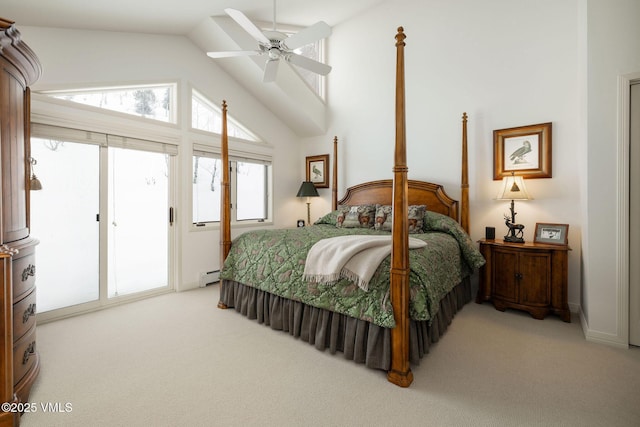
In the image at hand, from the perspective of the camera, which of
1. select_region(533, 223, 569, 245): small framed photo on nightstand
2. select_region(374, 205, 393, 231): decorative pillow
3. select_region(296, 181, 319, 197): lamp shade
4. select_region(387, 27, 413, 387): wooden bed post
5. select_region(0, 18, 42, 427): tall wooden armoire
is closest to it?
select_region(0, 18, 42, 427): tall wooden armoire

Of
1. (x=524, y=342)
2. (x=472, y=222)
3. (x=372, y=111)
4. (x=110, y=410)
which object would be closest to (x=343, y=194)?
(x=372, y=111)

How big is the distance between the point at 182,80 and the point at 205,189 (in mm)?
1426

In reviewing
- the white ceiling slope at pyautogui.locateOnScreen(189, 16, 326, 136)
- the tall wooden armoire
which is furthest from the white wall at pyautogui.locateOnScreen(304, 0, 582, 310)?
the tall wooden armoire

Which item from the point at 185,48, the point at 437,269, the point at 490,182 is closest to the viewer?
the point at 437,269

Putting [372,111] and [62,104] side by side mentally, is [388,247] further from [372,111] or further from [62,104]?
[62,104]

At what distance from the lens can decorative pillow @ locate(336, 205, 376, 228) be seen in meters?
3.80

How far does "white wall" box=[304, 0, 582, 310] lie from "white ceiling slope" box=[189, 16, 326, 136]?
17.5 inches

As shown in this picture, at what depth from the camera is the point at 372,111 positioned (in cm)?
449

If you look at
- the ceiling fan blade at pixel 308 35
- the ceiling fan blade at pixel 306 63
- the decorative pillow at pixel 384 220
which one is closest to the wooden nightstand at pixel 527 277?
the decorative pillow at pixel 384 220

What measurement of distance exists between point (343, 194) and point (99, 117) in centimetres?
328

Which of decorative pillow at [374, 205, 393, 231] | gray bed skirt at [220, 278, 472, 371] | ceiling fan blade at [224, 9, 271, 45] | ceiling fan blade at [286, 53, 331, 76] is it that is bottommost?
gray bed skirt at [220, 278, 472, 371]

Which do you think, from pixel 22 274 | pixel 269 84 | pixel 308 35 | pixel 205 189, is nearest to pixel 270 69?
pixel 308 35

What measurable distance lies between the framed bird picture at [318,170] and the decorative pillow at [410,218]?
60.2 inches

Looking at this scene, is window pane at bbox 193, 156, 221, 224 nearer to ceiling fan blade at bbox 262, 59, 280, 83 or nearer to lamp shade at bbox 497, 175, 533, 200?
ceiling fan blade at bbox 262, 59, 280, 83
